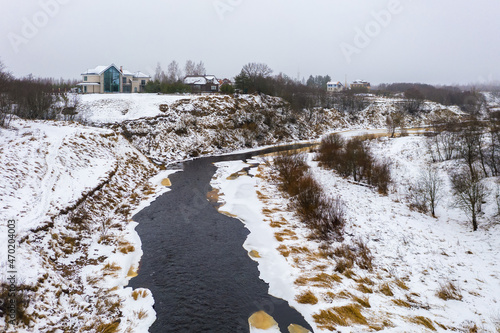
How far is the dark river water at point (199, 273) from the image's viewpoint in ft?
34.3

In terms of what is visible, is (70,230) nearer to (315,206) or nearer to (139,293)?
(139,293)

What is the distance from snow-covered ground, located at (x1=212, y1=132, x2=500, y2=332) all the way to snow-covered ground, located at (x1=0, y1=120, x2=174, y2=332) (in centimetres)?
693

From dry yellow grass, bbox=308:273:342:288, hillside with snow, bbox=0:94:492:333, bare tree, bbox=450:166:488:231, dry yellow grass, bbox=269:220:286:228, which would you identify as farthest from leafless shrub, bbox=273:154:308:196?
bare tree, bbox=450:166:488:231

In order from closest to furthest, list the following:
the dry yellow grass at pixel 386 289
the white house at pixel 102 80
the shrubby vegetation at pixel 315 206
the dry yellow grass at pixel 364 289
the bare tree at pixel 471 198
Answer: the dry yellow grass at pixel 386 289 → the dry yellow grass at pixel 364 289 → the bare tree at pixel 471 198 → the shrubby vegetation at pixel 315 206 → the white house at pixel 102 80

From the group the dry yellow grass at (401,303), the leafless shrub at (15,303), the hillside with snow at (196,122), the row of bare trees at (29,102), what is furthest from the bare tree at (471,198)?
the row of bare trees at (29,102)

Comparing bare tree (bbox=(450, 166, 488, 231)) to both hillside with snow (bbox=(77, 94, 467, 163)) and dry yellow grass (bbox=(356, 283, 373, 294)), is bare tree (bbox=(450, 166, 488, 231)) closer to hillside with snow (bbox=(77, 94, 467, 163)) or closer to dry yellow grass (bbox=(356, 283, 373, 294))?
dry yellow grass (bbox=(356, 283, 373, 294))

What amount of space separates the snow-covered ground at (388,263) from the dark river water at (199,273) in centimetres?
101

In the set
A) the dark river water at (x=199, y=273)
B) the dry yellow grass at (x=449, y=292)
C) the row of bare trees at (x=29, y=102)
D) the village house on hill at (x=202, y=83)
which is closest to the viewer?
the dark river water at (x=199, y=273)

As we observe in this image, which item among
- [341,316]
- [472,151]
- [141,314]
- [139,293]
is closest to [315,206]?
[341,316]

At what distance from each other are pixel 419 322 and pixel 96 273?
45.7ft

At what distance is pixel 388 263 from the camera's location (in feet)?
47.6

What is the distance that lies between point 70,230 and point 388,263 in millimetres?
17609

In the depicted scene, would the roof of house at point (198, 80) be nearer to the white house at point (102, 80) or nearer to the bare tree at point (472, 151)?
the white house at point (102, 80)

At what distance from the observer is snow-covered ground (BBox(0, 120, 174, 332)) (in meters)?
10.1
